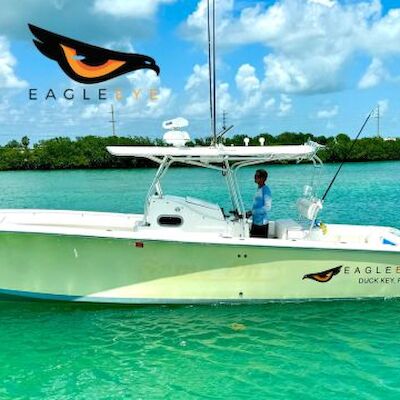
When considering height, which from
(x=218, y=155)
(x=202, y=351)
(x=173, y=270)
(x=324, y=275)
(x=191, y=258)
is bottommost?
(x=202, y=351)

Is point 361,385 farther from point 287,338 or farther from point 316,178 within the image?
point 316,178

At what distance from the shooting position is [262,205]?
31.9 ft

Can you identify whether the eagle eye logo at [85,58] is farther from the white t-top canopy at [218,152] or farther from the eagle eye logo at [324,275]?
the eagle eye logo at [324,275]

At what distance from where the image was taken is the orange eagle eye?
10359 mm

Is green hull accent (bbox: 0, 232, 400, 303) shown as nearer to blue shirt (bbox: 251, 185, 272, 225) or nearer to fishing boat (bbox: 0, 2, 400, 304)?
fishing boat (bbox: 0, 2, 400, 304)

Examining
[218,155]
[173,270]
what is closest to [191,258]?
[173,270]

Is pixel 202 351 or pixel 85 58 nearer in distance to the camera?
pixel 202 351

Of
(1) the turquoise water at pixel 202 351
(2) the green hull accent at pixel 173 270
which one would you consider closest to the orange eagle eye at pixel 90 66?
(2) the green hull accent at pixel 173 270

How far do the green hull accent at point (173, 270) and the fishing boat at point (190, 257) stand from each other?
16mm

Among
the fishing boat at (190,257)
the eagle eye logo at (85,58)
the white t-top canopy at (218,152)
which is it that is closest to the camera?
the fishing boat at (190,257)

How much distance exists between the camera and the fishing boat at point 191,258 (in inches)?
356

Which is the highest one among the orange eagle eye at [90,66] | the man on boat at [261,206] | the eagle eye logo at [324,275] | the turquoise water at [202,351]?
the orange eagle eye at [90,66]

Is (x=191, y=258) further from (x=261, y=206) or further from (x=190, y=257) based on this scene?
(x=261, y=206)

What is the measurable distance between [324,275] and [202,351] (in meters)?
2.51
